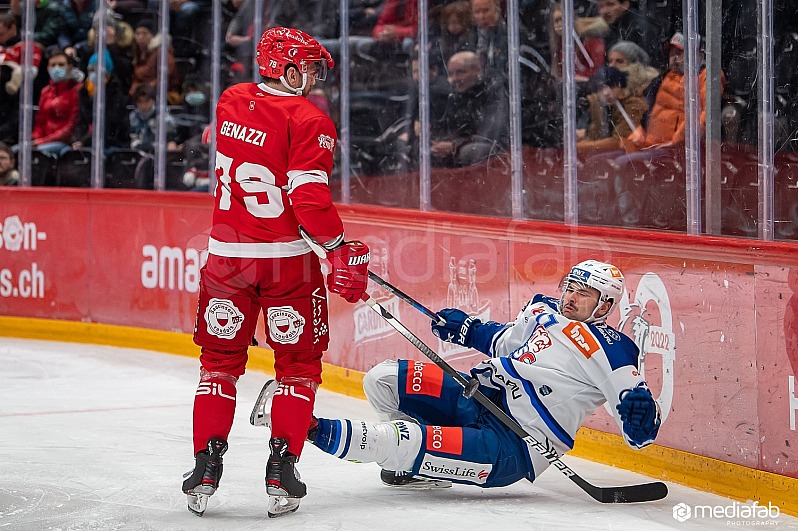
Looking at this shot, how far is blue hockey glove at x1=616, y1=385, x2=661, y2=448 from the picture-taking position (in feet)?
9.80

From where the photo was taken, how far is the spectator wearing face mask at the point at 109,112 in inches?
267

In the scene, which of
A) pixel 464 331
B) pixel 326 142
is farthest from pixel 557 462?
pixel 326 142

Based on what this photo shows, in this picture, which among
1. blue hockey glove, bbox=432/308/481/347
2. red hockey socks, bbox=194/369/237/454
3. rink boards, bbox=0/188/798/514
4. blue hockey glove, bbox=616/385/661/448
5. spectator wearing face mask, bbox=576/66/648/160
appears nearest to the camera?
blue hockey glove, bbox=616/385/661/448

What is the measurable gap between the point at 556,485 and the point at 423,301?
1599 millimetres

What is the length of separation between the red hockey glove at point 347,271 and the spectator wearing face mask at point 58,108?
4.27m

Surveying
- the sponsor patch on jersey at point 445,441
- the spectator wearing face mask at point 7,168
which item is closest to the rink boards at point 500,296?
the spectator wearing face mask at point 7,168

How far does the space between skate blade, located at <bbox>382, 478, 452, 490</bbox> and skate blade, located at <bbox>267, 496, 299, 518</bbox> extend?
1.49ft

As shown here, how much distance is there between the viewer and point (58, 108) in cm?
691

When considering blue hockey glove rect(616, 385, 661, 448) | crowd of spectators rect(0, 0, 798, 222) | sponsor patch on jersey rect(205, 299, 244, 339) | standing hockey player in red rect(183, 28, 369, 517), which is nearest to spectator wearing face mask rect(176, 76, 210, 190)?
crowd of spectators rect(0, 0, 798, 222)

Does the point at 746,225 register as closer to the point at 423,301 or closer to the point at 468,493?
the point at 468,493

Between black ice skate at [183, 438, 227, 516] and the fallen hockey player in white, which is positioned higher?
the fallen hockey player in white

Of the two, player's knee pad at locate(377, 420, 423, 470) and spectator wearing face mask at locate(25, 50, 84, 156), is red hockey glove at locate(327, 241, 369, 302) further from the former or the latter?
spectator wearing face mask at locate(25, 50, 84, 156)

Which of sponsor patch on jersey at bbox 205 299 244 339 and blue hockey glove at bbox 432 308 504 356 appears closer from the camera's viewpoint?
sponsor patch on jersey at bbox 205 299 244 339

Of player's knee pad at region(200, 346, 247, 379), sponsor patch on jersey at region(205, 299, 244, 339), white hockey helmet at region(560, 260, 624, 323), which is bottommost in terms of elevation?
player's knee pad at region(200, 346, 247, 379)
